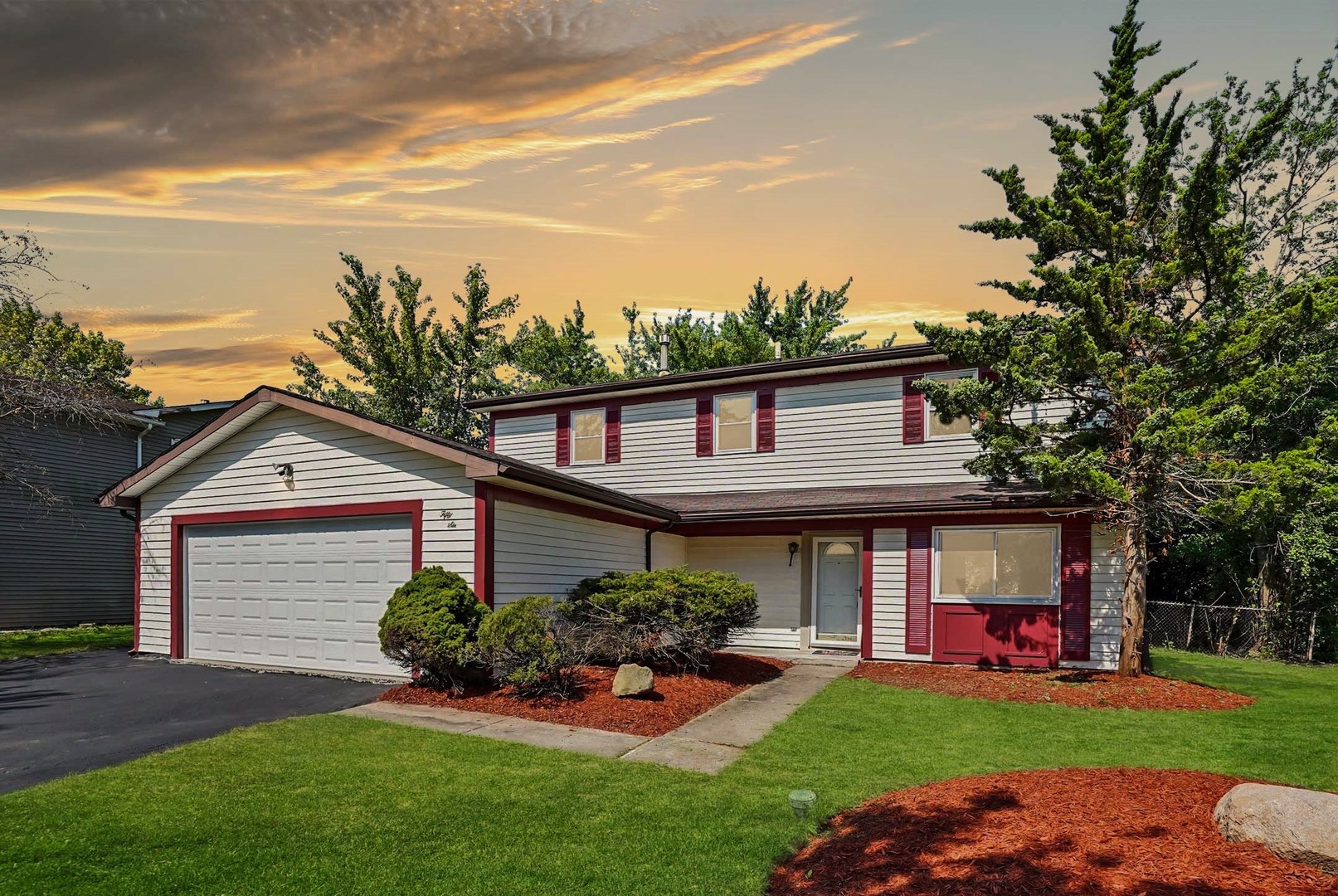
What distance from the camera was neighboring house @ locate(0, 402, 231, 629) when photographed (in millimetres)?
20312

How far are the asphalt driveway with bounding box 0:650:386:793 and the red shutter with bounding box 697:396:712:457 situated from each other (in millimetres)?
8993

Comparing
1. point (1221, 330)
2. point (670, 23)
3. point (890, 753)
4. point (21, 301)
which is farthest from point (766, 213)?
point (21, 301)

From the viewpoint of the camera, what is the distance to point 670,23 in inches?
392

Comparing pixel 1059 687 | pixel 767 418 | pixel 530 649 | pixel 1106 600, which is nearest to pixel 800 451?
pixel 767 418

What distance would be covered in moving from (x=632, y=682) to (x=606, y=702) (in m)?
0.41

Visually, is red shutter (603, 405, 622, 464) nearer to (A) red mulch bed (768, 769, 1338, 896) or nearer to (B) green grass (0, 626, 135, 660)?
(B) green grass (0, 626, 135, 660)

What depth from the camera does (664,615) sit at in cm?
1177

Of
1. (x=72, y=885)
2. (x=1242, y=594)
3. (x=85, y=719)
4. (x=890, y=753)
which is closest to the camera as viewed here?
(x=72, y=885)

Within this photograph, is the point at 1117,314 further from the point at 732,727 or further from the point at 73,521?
Result: the point at 73,521

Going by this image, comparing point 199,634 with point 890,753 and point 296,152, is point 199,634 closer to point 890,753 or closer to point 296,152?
point 296,152

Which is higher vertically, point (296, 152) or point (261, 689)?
point (296, 152)

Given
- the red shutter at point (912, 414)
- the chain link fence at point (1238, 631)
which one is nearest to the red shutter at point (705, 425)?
the red shutter at point (912, 414)

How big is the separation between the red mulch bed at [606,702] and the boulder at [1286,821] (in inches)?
223

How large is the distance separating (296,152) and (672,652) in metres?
9.77
